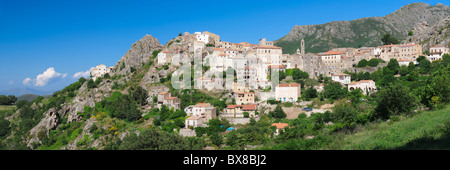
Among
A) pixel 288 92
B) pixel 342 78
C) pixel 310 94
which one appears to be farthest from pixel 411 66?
pixel 288 92

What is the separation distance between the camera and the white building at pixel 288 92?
46.1m

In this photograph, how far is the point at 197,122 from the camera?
139 ft

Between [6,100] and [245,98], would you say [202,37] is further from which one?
[6,100]

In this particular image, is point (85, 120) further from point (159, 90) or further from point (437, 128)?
point (437, 128)

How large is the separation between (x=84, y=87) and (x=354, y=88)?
6315 centimetres

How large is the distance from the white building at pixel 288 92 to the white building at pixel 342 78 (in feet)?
26.6

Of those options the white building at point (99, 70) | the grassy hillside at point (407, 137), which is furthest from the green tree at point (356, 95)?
the white building at point (99, 70)

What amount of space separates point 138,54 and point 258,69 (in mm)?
36172

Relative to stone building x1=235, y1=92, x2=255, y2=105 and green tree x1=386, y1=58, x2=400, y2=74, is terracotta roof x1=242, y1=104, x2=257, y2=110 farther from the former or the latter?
green tree x1=386, y1=58, x2=400, y2=74

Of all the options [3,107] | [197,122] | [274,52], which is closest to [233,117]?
[197,122]

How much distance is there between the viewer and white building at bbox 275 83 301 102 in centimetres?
4606

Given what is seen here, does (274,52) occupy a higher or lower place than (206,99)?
higher
